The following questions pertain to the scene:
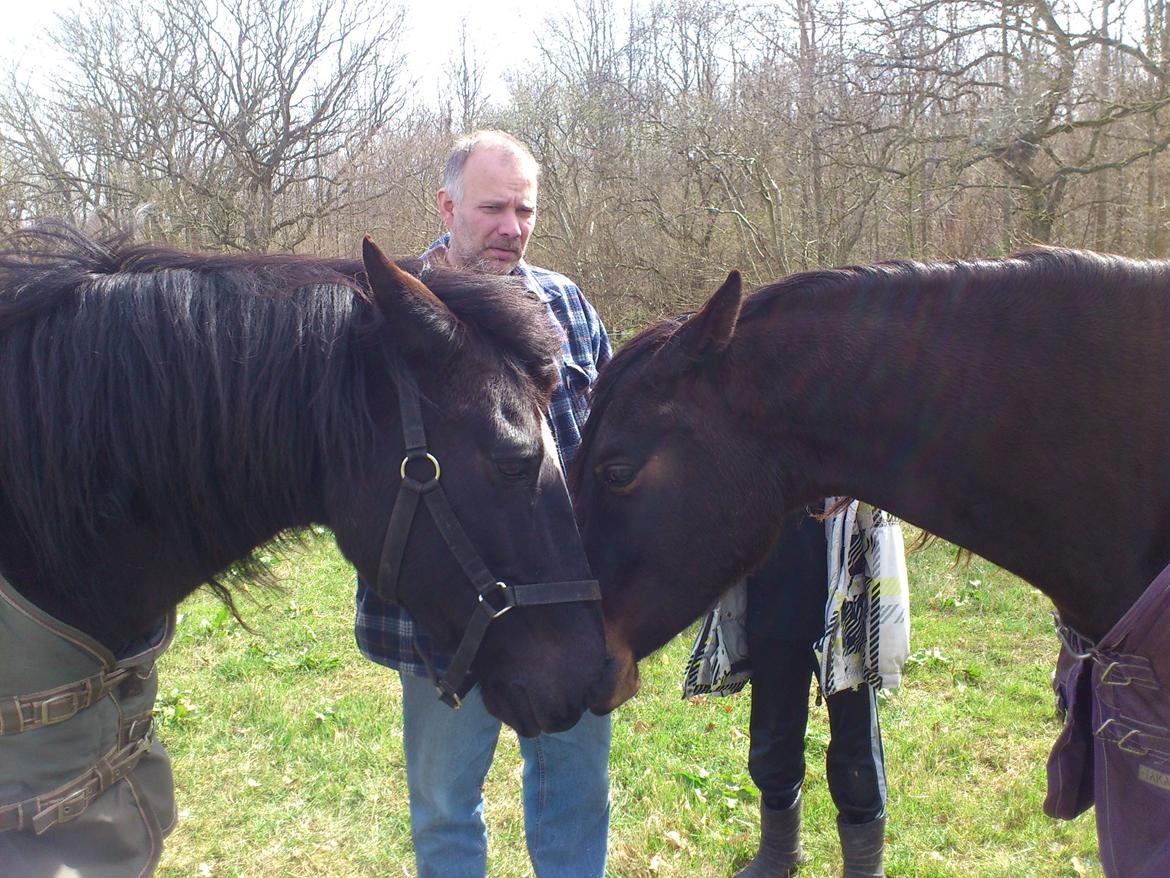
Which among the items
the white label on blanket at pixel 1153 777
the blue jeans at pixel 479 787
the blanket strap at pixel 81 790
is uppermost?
the blanket strap at pixel 81 790

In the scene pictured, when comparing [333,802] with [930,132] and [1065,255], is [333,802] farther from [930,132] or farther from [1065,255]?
[930,132]

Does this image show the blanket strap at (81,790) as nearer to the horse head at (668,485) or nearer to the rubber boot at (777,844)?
Answer: the horse head at (668,485)

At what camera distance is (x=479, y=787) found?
8.32ft

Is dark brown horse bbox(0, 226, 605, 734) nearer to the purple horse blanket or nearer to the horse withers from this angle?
the horse withers

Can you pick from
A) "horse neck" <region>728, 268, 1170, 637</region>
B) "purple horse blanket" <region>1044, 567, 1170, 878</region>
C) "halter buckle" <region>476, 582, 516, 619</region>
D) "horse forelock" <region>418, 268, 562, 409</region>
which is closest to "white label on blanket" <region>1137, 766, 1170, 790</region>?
"purple horse blanket" <region>1044, 567, 1170, 878</region>

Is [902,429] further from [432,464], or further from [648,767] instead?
[648,767]

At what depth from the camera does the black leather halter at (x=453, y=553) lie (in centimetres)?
175

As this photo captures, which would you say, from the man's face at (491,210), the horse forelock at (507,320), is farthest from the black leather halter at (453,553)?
the man's face at (491,210)

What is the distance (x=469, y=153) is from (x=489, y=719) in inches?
68.9

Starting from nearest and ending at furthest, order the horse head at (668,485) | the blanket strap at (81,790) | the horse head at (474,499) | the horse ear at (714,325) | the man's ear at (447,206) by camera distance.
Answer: the blanket strap at (81,790)
the horse head at (474,499)
the horse ear at (714,325)
the horse head at (668,485)
the man's ear at (447,206)

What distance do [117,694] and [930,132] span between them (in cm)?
938

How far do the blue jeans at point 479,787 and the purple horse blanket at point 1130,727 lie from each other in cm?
128

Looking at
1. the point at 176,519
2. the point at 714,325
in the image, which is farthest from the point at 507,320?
the point at 176,519

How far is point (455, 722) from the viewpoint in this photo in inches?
95.0
